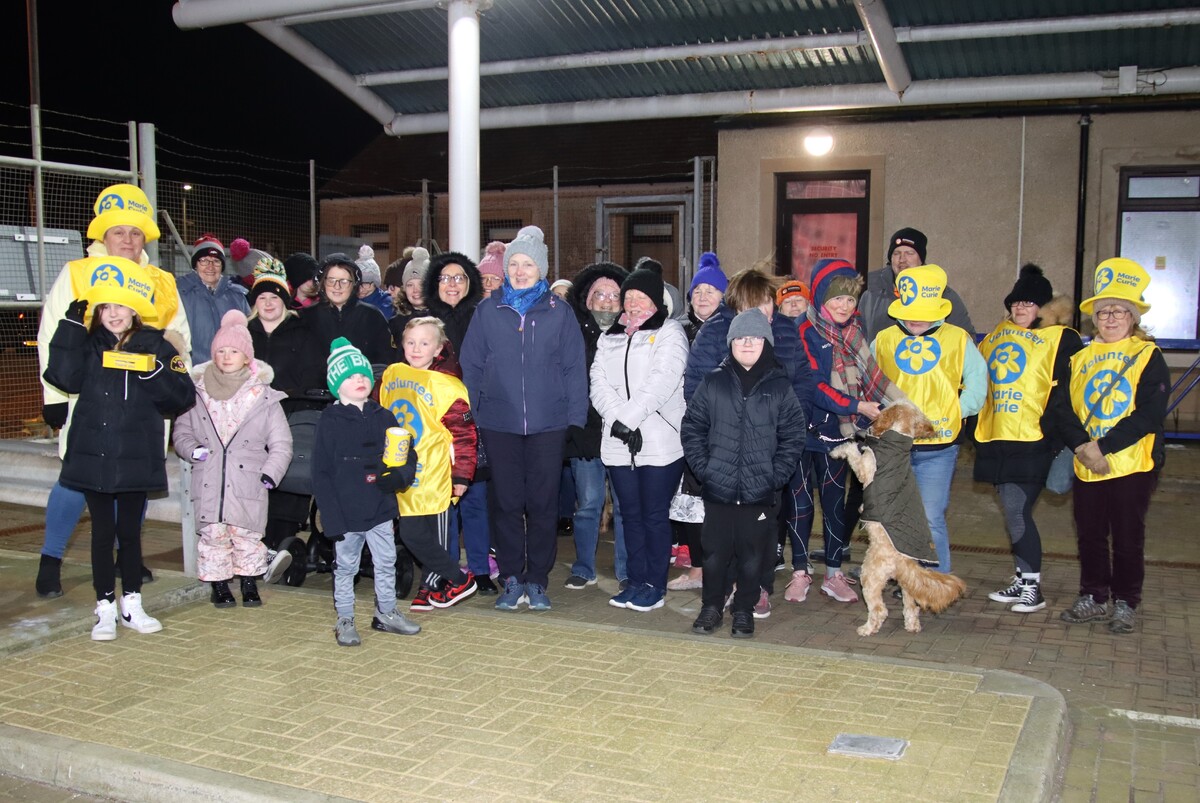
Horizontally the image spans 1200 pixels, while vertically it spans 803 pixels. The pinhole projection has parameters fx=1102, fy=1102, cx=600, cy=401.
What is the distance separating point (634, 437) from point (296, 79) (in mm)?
19513

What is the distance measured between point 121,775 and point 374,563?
6.12ft

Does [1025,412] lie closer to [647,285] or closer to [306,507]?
[647,285]

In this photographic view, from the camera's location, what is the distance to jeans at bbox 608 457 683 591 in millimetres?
6406

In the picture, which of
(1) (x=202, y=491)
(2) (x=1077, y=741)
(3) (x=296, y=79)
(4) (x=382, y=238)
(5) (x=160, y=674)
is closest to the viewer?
(2) (x=1077, y=741)

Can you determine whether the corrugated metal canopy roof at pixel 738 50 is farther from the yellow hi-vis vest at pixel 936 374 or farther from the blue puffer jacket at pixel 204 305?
the yellow hi-vis vest at pixel 936 374

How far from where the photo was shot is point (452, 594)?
21.0 feet

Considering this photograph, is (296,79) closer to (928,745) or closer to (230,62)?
(230,62)

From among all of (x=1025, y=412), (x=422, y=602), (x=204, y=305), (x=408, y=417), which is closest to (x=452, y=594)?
(x=422, y=602)

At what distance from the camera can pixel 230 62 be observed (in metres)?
23.7

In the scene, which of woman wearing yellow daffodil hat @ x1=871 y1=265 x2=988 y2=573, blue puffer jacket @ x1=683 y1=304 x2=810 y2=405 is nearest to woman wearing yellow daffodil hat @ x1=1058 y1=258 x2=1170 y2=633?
woman wearing yellow daffodil hat @ x1=871 y1=265 x2=988 y2=573

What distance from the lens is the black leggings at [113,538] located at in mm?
5723

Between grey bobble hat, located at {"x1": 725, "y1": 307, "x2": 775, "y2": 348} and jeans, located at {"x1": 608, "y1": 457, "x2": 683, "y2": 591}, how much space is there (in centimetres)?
91

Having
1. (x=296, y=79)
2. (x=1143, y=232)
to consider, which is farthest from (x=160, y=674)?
(x=296, y=79)

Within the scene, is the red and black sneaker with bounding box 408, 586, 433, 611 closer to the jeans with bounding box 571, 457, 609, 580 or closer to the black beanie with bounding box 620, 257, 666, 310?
the jeans with bounding box 571, 457, 609, 580
